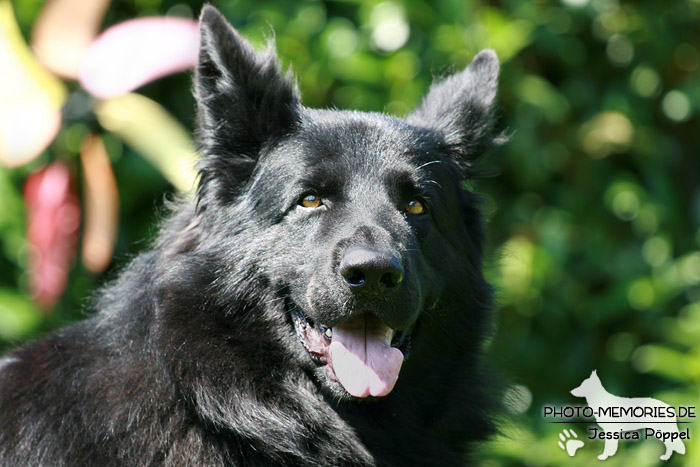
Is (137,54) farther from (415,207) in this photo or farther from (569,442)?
(569,442)

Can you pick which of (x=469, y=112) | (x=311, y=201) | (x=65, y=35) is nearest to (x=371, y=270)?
(x=311, y=201)

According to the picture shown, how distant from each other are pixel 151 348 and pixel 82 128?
323 centimetres

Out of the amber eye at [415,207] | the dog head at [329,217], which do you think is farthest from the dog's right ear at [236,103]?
the amber eye at [415,207]

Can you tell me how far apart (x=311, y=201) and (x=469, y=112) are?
1.00 metres

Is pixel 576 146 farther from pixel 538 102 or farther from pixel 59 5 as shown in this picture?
pixel 59 5

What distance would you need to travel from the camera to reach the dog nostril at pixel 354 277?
2.78 metres

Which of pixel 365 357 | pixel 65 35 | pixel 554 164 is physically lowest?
pixel 65 35

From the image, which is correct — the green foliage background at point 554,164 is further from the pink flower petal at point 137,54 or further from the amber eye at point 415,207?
the amber eye at point 415,207

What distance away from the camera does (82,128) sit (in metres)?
5.78

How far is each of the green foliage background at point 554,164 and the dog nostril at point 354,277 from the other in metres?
3.03

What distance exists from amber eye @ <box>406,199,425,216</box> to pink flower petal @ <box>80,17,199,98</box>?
238 cm

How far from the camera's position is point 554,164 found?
6223mm

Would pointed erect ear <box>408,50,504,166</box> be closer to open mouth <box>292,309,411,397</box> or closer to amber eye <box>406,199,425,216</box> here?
amber eye <box>406,199,425,216</box>

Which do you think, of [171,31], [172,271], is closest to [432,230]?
[172,271]
